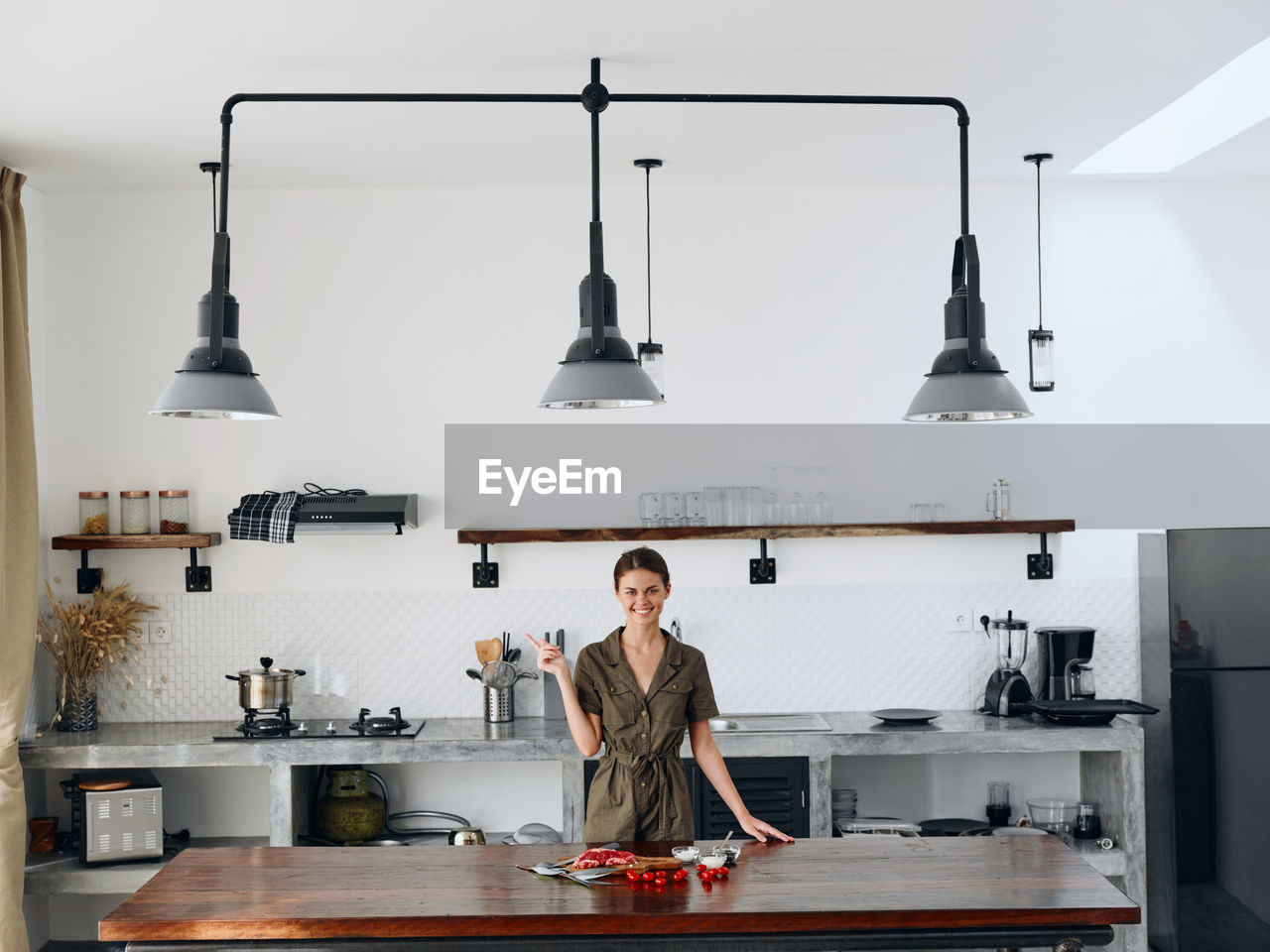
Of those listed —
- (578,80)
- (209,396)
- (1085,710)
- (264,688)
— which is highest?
(578,80)

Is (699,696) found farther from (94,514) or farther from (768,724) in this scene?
(94,514)

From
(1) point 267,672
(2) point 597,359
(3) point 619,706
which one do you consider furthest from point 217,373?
(1) point 267,672

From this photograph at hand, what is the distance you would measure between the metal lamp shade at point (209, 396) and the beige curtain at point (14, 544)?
1571 mm

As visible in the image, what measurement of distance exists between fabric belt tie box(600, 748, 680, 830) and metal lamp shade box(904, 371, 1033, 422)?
1234 millimetres

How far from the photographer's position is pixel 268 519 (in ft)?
15.7

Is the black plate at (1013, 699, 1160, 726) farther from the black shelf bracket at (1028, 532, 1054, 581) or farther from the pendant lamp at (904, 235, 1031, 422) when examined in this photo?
the pendant lamp at (904, 235, 1031, 422)

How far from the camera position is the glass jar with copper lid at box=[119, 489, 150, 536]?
496 cm

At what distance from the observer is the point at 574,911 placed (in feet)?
8.29

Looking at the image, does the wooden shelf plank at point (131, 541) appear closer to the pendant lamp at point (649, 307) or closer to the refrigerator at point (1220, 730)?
the pendant lamp at point (649, 307)

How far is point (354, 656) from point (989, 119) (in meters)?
3.39

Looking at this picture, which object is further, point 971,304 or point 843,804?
point 843,804

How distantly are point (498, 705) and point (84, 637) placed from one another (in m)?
1.72

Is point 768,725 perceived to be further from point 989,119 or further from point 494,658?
point 989,119

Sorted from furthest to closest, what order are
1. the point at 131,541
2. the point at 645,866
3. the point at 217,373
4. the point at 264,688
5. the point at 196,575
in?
the point at 196,575, the point at 131,541, the point at 264,688, the point at 217,373, the point at 645,866
